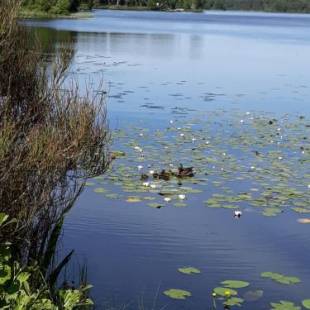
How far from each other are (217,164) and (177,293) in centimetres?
508

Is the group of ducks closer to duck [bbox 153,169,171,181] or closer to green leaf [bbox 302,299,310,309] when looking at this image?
duck [bbox 153,169,171,181]

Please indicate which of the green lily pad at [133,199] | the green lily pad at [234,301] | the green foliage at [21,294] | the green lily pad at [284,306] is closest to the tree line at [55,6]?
the green lily pad at [133,199]

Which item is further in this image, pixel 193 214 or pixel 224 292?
pixel 193 214

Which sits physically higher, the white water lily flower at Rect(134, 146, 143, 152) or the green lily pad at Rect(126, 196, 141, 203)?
the white water lily flower at Rect(134, 146, 143, 152)

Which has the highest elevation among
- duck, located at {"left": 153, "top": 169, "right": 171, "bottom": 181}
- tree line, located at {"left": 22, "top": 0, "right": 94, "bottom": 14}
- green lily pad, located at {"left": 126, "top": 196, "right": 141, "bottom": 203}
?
tree line, located at {"left": 22, "top": 0, "right": 94, "bottom": 14}

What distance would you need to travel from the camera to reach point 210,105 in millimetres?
19078

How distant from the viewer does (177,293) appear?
6.78 metres

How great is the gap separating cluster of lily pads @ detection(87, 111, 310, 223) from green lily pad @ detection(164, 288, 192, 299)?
2.61 meters

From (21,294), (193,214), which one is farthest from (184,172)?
(21,294)

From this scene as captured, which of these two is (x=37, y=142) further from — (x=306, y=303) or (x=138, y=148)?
(x=138, y=148)

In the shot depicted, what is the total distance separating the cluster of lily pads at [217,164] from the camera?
9789 mm

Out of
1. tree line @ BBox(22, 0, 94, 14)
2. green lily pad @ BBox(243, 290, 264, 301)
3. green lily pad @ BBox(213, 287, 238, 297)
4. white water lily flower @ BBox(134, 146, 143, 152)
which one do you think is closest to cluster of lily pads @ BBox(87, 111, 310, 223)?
white water lily flower @ BBox(134, 146, 143, 152)

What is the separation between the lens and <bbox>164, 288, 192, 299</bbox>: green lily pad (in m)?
6.75

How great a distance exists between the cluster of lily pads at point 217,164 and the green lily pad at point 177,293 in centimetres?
261
